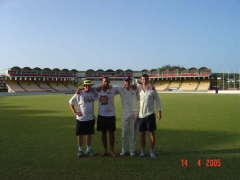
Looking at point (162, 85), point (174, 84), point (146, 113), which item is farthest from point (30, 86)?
point (146, 113)

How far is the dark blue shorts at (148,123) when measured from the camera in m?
5.75

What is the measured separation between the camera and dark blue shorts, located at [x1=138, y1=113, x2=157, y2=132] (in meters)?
5.75

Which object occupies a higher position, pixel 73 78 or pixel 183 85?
pixel 73 78

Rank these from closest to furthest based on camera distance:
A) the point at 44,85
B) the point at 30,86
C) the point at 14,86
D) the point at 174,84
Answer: the point at 14,86 < the point at 30,86 < the point at 44,85 < the point at 174,84

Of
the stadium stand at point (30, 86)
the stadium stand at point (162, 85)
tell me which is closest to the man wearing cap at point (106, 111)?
the stadium stand at point (30, 86)

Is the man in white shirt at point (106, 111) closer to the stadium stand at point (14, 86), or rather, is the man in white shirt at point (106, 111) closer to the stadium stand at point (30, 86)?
the stadium stand at point (14, 86)

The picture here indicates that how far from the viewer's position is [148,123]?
5.78 metres

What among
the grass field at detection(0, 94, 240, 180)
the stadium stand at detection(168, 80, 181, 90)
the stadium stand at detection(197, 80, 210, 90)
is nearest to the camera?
the grass field at detection(0, 94, 240, 180)

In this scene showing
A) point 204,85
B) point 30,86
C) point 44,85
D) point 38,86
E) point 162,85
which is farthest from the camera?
point 162,85

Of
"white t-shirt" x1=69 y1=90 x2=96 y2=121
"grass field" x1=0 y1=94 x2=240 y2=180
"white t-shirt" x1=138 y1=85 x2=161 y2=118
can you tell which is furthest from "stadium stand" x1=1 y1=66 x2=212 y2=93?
"white t-shirt" x1=138 y1=85 x2=161 y2=118

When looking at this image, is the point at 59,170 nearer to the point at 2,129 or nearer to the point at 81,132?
the point at 81,132

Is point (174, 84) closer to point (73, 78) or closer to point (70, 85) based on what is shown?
point (73, 78)

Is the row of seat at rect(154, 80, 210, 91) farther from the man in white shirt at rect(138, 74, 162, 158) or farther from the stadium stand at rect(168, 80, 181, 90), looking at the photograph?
the man in white shirt at rect(138, 74, 162, 158)

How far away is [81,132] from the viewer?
19.7 feet
